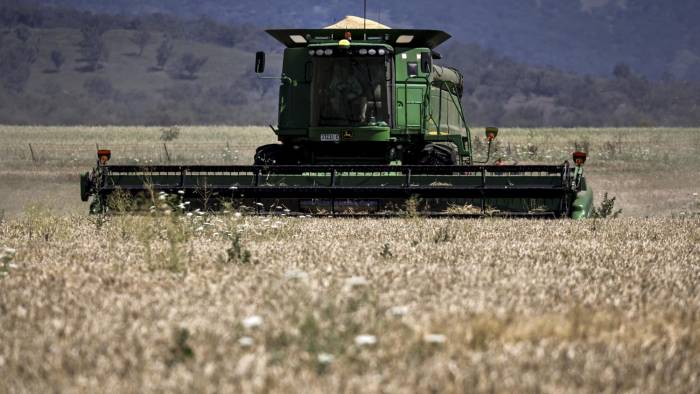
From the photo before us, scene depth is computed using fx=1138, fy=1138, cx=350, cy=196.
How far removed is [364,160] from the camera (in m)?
16.7

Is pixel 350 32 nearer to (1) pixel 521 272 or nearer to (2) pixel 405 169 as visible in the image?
(2) pixel 405 169

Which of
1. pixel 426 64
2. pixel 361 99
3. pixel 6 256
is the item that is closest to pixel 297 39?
pixel 361 99

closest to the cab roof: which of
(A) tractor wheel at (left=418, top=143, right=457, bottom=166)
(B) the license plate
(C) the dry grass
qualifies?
(B) the license plate

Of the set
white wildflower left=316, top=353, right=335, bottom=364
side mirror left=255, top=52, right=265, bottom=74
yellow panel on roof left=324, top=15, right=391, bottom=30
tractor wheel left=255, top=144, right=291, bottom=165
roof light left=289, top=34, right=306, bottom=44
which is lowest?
white wildflower left=316, top=353, right=335, bottom=364

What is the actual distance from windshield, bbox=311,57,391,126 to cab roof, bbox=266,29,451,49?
18.0 inches

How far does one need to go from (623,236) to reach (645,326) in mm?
5762

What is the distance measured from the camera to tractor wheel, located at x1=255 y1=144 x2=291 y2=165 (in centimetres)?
1686

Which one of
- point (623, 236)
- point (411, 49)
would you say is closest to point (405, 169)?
point (411, 49)

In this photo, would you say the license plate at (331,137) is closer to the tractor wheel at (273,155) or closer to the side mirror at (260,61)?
the tractor wheel at (273,155)

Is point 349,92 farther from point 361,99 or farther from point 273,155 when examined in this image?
point 273,155

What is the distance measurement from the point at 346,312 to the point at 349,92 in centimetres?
1148

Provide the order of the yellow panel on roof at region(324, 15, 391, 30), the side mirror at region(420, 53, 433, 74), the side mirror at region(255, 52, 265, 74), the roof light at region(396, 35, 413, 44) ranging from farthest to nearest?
1. the yellow panel on roof at region(324, 15, 391, 30)
2. the roof light at region(396, 35, 413, 44)
3. the side mirror at region(420, 53, 433, 74)
4. the side mirror at region(255, 52, 265, 74)

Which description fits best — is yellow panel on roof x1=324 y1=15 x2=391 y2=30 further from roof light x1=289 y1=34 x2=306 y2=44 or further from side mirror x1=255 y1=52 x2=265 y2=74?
side mirror x1=255 y1=52 x2=265 y2=74

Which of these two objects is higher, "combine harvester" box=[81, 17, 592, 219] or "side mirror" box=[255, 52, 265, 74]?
"side mirror" box=[255, 52, 265, 74]
